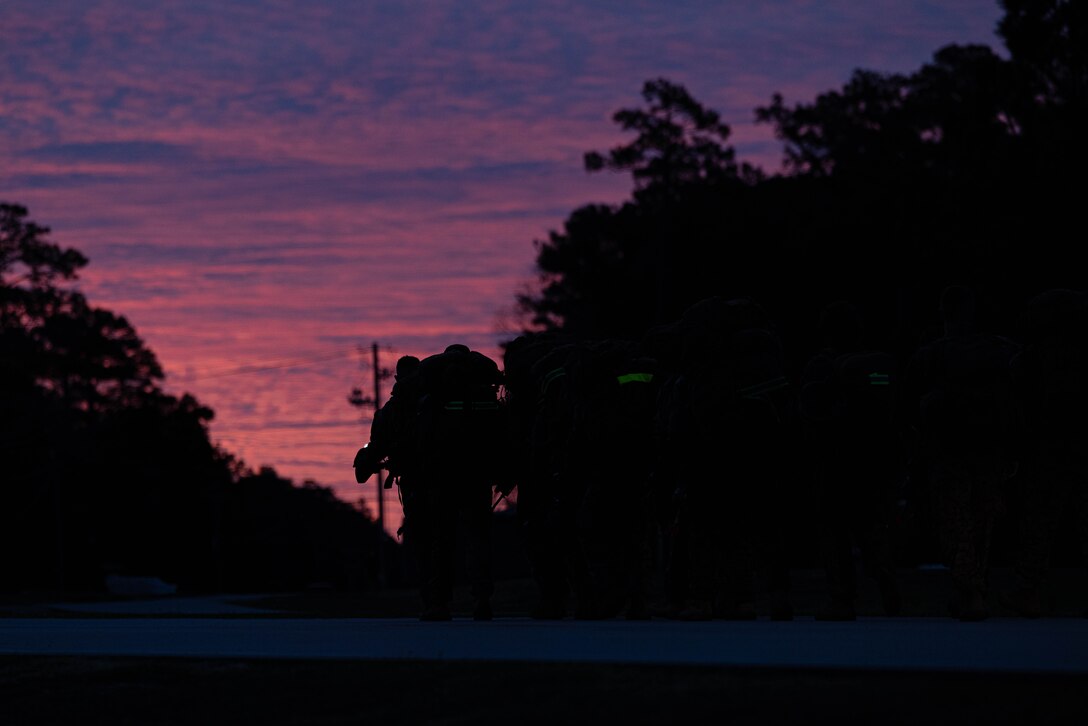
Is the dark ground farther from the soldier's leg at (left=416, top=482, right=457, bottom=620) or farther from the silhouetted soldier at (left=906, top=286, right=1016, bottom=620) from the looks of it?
the soldier's leg at (left=416, top=482, right=457, bottom=620)

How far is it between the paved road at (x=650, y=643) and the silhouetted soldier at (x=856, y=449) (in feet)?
5.90

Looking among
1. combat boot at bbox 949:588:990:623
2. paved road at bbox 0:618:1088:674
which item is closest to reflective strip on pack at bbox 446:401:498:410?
paved road at bbox 0:618:1088:674

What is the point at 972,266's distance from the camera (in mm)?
47562

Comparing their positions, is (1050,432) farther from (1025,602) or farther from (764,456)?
(764,456)

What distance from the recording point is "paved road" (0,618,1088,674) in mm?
9734

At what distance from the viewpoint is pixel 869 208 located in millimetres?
58500

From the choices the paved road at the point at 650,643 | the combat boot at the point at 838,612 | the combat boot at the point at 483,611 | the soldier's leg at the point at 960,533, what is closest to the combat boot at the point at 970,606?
the soldier's leg at the point at 960,533

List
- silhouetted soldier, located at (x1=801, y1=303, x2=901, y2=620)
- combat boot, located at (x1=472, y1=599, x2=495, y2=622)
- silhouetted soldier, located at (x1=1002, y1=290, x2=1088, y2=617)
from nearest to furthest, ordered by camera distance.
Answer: silhouetted soldier, located at (x1=1002, y1=290, x2=1088, y2=617), silhouetted soldier, located at (x1=801, y1=303, x2=901, y2=620), combat boot, located at (x1=472, y1=599, x2=495, y2=622)

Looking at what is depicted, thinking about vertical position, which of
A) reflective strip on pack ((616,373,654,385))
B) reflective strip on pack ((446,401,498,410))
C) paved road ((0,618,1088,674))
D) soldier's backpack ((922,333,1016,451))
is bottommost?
paved road ((0,618,1088,674))

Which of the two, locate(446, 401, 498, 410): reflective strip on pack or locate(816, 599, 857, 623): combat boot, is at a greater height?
locate(446, 401, 498, 410): reflective strip on pack

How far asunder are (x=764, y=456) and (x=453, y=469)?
3283mm

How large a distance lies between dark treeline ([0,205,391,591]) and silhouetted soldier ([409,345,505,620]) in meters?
65.1

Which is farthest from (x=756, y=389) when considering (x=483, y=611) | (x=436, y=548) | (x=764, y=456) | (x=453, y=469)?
(x=436, y=548)

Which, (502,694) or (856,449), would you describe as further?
(856,449)
